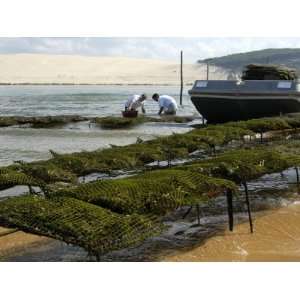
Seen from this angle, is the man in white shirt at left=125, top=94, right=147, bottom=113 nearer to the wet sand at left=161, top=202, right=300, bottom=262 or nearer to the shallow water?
the shallow water

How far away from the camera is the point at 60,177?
9.21 m

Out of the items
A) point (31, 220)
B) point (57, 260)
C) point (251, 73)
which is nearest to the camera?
point (31, 220)

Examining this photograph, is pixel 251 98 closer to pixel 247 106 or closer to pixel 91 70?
pixel 247 106

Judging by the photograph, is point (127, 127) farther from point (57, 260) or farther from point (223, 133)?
point (57, 260)

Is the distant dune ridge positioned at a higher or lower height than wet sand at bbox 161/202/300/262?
lower

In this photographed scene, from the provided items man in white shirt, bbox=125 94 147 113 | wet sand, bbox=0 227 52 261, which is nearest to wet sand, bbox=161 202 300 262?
wet sand, bbox=0 227 52 261

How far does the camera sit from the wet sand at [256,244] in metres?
7.35

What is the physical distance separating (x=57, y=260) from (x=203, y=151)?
360 inches

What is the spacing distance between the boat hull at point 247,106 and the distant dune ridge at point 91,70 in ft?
238

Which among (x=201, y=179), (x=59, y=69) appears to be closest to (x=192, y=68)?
(x=59, y=69)

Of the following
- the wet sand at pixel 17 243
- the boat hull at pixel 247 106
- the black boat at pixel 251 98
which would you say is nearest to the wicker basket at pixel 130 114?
the boat hull at pixel 247 106

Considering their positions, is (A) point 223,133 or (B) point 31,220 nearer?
(B) point 31,220

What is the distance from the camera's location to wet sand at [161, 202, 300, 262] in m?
7.35

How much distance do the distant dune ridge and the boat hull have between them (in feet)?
238
